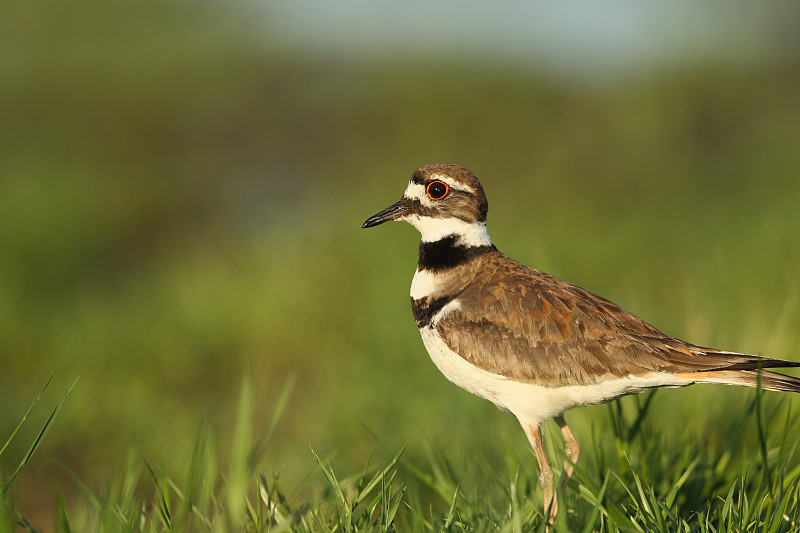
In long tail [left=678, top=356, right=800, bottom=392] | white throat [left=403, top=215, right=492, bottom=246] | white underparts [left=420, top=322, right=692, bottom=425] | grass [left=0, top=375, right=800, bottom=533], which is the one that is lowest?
grass [left=0, top=375, right=800, bottom=533]

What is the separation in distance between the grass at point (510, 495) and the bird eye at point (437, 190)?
4.66 ft

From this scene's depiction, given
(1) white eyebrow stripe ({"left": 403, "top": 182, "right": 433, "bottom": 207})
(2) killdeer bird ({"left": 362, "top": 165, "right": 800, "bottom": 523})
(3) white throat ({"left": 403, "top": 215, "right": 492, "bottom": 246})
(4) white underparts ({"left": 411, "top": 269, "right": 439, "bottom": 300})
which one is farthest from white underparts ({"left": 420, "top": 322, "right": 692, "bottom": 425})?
(1) white eyebrow stripe ({"left": 403, "top": 182, "right": 433, "bottom": 207})

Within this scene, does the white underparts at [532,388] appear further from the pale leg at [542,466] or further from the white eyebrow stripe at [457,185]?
the white eyebrow stripe at [457,185]

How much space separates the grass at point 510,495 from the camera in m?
2.94

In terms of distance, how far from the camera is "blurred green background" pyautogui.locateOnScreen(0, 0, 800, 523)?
6.85 meters

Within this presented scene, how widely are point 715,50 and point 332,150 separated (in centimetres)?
1062

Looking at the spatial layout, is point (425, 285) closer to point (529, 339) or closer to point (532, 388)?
point (529, 339)

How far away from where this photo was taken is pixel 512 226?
12.4 m

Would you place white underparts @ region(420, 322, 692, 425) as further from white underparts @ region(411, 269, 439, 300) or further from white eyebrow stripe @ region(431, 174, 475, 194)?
white eyebrow stripe @ region(431, 174, 475, 194)

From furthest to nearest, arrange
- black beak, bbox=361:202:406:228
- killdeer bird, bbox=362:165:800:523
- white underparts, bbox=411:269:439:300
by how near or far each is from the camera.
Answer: black beak, bbox=361:202:406:228 < white underparts, bbox=411:269:439:300 < killdeer bird, bbox=362:165:800:523

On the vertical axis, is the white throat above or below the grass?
above

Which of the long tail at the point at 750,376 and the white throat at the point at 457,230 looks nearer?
the long tail at the point at 750,376

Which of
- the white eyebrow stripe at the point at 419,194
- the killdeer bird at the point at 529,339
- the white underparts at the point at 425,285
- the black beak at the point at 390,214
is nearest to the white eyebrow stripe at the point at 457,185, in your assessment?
the killdeer bird at the point at 529,339

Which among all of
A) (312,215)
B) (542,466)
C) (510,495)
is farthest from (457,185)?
(312,215)
